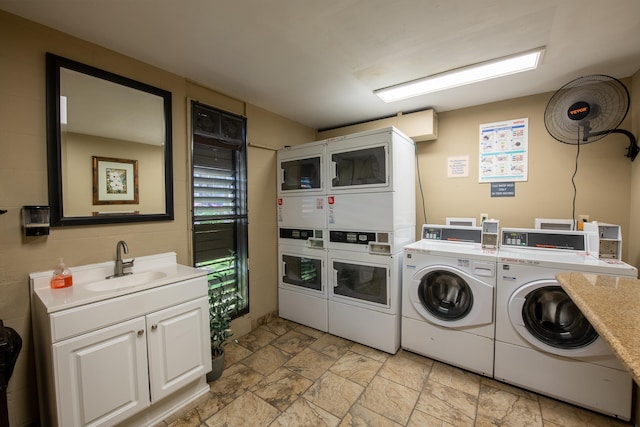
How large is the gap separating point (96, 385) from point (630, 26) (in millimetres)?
3710

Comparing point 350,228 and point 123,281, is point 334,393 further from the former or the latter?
point 123,281

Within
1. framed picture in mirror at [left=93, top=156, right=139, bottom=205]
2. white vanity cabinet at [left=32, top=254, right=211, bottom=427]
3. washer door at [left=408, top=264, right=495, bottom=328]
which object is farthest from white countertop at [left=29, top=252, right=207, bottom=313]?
washer door at [left=408, top=264, right=495, bottom=328]

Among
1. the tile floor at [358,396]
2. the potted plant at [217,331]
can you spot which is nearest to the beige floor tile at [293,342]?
the tile floor at [358,396]

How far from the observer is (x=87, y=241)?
1.81 meters

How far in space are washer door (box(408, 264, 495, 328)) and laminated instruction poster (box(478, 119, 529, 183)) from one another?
1210 mm

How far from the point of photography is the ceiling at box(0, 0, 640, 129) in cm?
148

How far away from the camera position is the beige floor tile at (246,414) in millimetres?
1729

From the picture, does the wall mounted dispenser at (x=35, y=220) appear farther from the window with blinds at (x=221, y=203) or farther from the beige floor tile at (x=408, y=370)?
the beige floor tile at (x=408, y=370)

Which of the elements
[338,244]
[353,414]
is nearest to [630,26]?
[338,244]

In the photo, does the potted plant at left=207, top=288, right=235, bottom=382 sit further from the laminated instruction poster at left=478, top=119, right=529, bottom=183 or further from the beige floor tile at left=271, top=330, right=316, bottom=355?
the laminated instruction poster at left=478, top=119, right=529, bottom=183

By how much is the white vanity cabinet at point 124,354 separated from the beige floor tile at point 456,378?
1823mm

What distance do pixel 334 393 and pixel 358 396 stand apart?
0.18 m

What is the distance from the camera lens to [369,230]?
2547 millimetres

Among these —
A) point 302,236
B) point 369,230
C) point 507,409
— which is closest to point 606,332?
point 507,409
